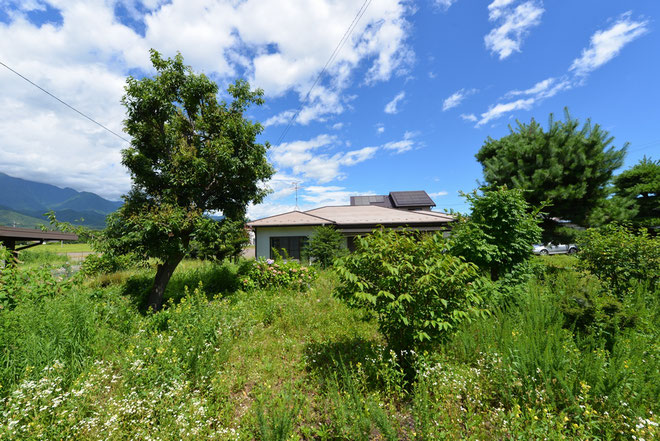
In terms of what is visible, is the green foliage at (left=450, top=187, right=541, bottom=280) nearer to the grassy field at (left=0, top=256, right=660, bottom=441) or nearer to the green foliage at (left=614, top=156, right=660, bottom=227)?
the grassy field at (left=0, top=256, right=660, bottom=441)

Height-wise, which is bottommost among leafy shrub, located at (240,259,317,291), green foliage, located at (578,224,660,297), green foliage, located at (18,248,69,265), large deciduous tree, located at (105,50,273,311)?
green foliage, located at (18,248,69,265)

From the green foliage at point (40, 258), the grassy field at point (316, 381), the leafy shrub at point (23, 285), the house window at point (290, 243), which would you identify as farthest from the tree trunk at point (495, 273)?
the green foliage at point (40, 258)

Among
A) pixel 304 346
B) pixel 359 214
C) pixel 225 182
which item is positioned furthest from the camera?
pixel 359 214

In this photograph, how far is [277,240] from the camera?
14.6m

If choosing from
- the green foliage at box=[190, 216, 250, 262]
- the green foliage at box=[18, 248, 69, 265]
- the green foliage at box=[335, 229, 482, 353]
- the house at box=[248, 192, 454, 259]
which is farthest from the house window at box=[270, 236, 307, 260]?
the green foliage at box=[335, 229, 482, 353]

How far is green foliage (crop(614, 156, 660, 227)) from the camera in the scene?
45.8ft

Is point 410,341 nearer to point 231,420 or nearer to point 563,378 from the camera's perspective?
point 563,378

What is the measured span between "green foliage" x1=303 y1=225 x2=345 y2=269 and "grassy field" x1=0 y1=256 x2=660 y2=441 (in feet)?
22.6

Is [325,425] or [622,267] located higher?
[622,267]

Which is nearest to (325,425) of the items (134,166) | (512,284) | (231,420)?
(231,420)

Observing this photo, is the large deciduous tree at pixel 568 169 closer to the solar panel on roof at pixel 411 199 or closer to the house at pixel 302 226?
the house at pixel 302 226

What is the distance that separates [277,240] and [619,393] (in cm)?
1366

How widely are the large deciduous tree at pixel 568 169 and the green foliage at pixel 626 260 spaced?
16.1 ft

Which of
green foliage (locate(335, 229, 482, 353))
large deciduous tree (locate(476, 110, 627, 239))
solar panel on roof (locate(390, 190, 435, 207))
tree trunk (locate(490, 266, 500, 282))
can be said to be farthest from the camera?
solar panel on roof (locate(390, 190, 435, 207))
